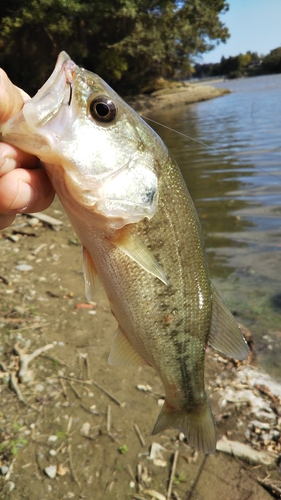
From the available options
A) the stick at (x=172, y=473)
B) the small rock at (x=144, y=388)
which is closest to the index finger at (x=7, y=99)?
the stick at (x=172, y=473)

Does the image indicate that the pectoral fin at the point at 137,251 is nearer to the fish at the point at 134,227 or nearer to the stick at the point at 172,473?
the fish at the point at 134,227

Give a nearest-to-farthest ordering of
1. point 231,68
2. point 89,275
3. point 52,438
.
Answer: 1. point 89,275
2. point 52,438
3. point 231,68

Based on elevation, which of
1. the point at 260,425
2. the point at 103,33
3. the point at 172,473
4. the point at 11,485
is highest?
the point at 103,33

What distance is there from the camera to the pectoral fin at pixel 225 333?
2082 mm

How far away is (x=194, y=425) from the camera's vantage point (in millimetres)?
2172

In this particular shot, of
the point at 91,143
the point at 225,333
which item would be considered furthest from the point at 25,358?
the point at 91,143

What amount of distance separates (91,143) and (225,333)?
1.17m

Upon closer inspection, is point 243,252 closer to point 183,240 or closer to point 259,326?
point 259,326

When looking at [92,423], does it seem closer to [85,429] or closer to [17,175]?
[85,429]

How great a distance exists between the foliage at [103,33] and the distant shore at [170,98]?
233 centimetres

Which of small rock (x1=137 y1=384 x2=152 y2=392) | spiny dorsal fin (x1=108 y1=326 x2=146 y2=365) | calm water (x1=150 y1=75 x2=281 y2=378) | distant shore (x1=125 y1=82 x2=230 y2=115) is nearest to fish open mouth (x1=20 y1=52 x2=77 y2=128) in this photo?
spiny dorsal fin (x1=108 y1=326 x2=146 y2=365)

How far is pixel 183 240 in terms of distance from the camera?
1908 millimetres

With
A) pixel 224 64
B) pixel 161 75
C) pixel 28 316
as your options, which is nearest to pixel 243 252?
pixel 28 316

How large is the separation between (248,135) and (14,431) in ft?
43.7
